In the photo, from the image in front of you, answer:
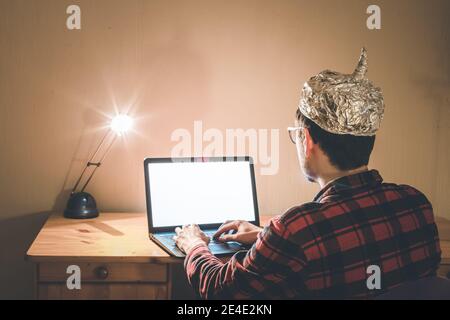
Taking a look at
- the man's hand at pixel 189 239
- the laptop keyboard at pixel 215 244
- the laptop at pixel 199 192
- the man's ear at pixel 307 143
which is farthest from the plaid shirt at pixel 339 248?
the laptop at pixel 199 192

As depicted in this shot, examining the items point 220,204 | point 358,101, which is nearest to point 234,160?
point 220,204

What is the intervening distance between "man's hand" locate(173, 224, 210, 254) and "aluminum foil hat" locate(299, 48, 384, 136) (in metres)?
Result: 0.53

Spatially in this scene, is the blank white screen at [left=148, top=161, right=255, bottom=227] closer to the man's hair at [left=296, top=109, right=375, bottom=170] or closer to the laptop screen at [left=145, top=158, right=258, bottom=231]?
the laptop screen at [left=145, top=158, right=258, bottom=231]

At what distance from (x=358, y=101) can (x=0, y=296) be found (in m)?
1.77

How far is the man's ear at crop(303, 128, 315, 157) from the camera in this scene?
1.30 metres

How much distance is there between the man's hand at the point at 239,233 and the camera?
1.68m

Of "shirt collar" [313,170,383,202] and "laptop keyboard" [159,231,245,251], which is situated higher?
"shirt collar" [313,170,383,202]

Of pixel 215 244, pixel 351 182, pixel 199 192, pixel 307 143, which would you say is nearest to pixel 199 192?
pixel 199 192

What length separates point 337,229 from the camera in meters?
1.13

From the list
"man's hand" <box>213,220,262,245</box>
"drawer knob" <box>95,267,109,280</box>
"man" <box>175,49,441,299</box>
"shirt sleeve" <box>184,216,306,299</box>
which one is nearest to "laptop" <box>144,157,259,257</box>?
"man's hand" <box>213,220,262,245</box>

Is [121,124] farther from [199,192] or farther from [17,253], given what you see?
[17,253]

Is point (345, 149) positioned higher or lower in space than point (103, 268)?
higher

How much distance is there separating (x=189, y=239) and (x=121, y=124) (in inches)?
29.5
